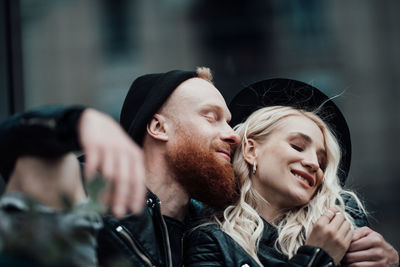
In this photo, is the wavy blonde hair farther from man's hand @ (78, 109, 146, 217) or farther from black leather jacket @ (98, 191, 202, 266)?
man's hand @ (78, 109, 146, 217)

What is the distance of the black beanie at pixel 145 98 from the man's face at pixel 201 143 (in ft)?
0.16

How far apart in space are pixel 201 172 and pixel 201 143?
0.43ft

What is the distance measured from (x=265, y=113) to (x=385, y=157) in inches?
479

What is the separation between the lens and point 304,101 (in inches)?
143

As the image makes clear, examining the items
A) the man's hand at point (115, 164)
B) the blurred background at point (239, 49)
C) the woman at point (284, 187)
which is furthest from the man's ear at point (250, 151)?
the blurred background at point (239, 49)

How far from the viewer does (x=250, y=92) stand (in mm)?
3672

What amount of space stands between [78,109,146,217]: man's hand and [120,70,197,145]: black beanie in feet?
4.64

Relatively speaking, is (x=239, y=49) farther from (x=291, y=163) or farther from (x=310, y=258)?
(x=310, y=258)

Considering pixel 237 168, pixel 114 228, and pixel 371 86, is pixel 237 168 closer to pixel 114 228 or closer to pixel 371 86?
pixel 114 228

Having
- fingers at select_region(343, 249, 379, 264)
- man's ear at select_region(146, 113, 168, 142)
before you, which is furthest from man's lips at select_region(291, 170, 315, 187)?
man's ear at select_region(146, 113, 168, 142)

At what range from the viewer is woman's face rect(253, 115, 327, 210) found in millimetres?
3307

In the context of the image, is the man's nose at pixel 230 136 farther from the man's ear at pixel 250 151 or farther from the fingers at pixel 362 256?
the fingers at pixel 362 256

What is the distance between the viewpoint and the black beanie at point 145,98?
11.4 ft

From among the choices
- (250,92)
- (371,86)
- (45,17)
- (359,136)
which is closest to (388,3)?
(371,86)
